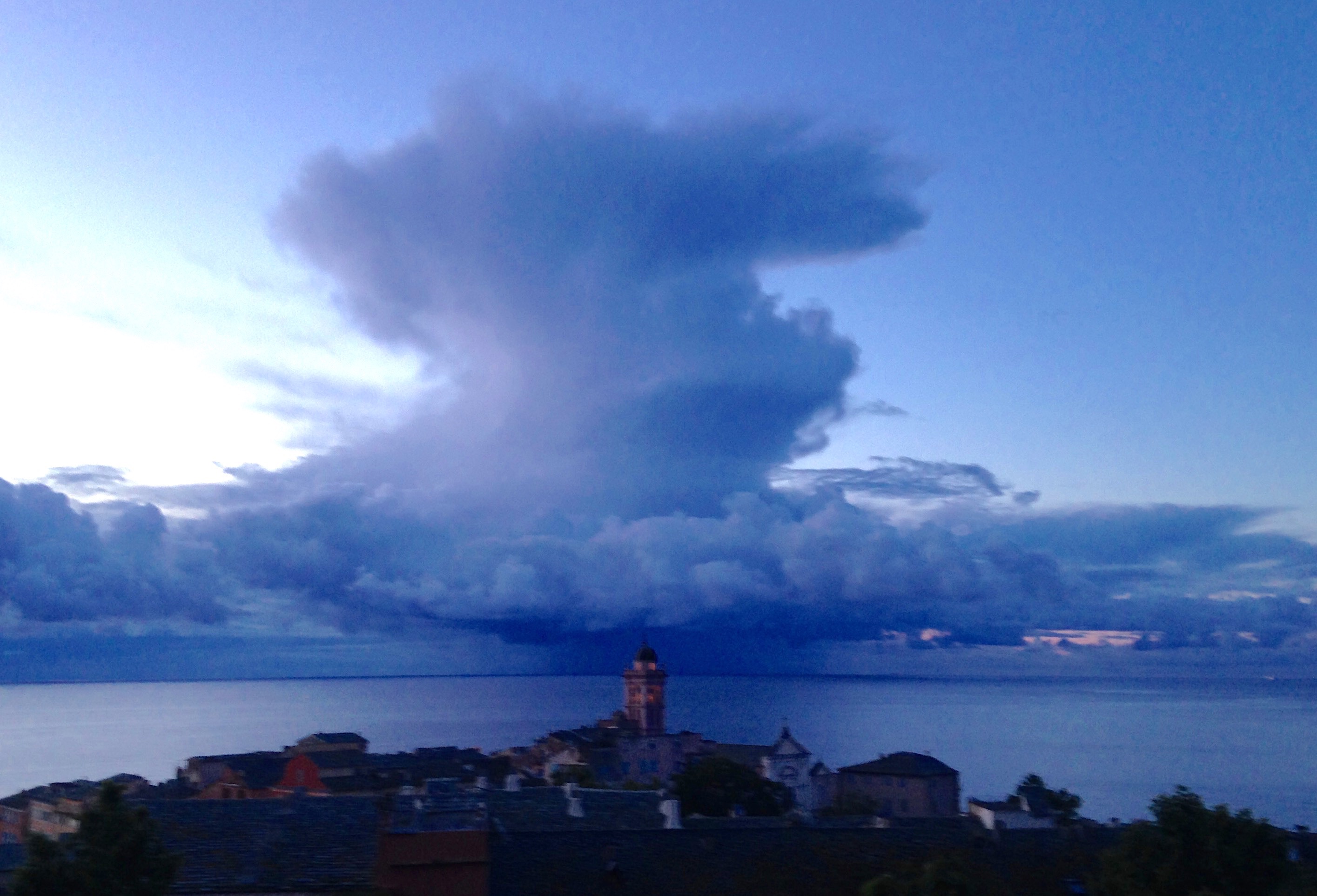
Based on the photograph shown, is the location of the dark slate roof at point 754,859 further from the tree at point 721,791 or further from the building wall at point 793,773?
the building wall at point 793,773

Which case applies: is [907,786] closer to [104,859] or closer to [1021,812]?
[1021,812]

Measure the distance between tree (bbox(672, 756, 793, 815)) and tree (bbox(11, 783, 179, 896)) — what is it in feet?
129

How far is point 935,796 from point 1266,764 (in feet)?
230

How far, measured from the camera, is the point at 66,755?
139250mm

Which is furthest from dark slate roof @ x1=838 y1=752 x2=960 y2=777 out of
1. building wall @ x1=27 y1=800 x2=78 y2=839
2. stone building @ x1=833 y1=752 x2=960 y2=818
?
building wall @ x1=27 y1=800 x2=78 y2=839

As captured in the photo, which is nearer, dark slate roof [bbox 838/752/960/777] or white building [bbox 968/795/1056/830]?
white building [bbox 968/795/1056/830]

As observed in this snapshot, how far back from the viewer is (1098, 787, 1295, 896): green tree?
49.4 ft

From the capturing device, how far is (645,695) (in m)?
120

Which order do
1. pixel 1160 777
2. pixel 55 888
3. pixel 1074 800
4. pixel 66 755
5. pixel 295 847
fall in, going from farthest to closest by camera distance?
pixel 66 755 → pixel 1160 777 → pixel 1074 800 → pixel 295 847 → pixel 55 888

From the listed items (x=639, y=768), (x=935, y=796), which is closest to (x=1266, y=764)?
(x=935, y=796)

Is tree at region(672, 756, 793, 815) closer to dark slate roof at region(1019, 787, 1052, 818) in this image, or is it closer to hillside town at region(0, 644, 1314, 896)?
hillside town at region(0, 644, 1314, 896)

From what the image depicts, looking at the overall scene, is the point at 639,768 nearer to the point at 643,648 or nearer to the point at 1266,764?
the point at 643,648

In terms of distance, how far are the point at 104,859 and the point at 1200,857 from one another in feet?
48.2

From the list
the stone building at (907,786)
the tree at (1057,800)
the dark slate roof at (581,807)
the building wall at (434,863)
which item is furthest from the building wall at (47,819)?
the stone building at (907,786)
